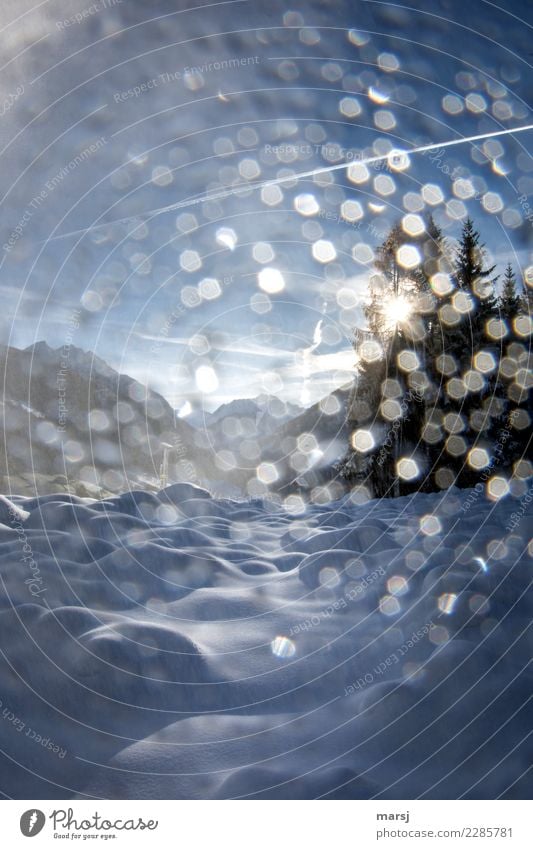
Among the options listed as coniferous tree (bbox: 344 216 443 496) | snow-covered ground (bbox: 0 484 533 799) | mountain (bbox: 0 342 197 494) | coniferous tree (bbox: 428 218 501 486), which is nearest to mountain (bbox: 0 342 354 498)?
mountain (bbox: 0 342 197 494)

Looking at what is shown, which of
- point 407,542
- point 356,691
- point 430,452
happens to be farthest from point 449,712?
point 430,452

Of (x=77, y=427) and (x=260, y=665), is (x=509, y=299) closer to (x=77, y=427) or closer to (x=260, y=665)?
(x=260, y=665)

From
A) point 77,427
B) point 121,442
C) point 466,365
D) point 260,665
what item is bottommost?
point 260,665

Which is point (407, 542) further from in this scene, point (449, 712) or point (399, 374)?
point (399, 374)

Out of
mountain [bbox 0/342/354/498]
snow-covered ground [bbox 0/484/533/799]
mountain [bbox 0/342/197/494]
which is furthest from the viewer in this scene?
mountain [bbox 0/342/197/494]

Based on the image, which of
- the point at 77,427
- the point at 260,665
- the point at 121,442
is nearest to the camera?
the point at 260,665

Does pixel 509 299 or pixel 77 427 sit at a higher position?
pixel 77 427

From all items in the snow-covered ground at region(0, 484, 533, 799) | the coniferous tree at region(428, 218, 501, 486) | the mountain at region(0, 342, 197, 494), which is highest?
the mountain at region(0, 342, 197, 494)

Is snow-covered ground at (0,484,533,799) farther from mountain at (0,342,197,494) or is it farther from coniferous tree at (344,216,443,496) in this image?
mountain at (0,342,197,494)

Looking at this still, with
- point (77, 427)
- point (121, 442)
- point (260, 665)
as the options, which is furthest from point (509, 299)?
point (77, 427)
